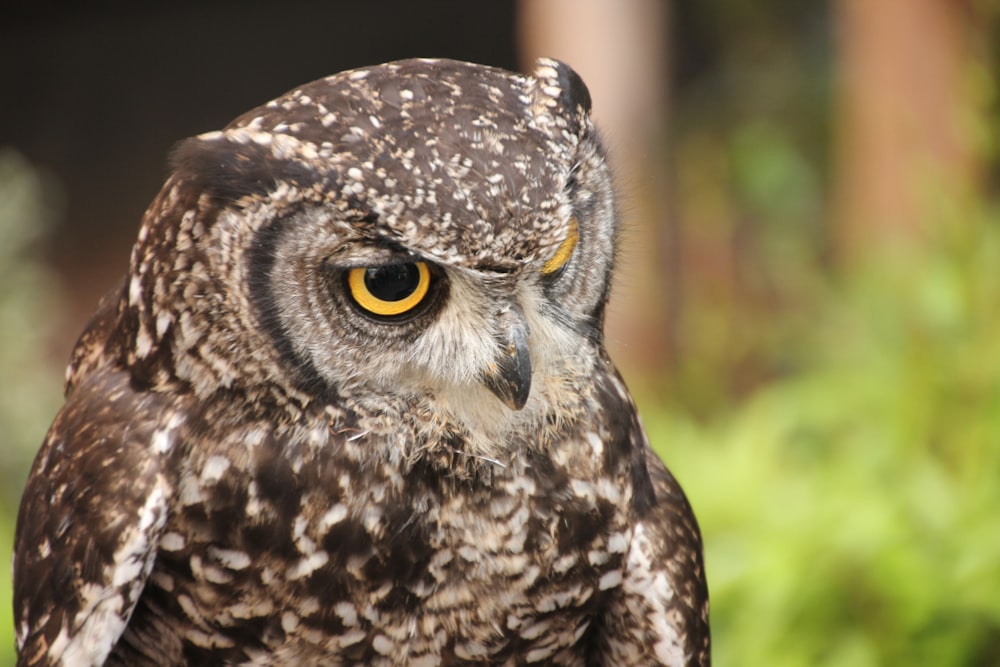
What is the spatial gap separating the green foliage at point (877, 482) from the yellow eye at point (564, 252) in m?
2.00

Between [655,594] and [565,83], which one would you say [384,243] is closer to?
[565,83]

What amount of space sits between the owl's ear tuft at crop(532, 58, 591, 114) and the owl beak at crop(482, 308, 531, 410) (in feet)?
1.09

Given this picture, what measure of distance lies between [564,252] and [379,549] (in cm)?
54

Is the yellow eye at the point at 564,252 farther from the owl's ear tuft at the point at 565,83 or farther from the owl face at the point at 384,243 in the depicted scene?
the owl's ear tuft at the point at 565,83

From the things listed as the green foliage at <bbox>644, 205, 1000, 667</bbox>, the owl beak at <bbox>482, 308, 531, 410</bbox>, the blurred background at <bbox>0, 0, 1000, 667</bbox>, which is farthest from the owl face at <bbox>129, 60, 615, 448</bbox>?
the green foliage at <bbox>644, 205, 1000, 667</bbox>

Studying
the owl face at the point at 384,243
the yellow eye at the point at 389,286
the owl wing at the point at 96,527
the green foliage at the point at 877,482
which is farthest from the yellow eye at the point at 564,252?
the green foliage at the point at 877,482

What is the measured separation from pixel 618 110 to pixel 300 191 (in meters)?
3.50

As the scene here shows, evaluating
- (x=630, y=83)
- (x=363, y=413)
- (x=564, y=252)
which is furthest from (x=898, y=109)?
(x=363, y=413)

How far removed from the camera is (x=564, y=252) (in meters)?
1.75

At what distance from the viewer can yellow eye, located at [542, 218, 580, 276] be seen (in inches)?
67.8

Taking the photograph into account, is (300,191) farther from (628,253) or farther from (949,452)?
(949,452)

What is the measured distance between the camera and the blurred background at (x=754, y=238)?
11.3ft

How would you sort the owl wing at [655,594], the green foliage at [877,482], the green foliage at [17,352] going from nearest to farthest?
1. the owl wing at [655,594]
2. the green foliage at [877,482]
3. the green foliage at [17,352]

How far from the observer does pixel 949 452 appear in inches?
149
